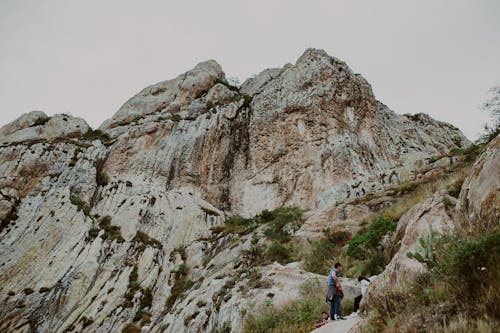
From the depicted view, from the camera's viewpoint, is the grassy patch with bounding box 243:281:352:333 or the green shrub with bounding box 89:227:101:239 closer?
the grassy patch with bounding box 243:281:352:333

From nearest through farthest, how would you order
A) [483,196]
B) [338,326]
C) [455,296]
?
[455,296] → [483,196] → [338,326]

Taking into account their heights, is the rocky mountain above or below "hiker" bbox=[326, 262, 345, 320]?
above

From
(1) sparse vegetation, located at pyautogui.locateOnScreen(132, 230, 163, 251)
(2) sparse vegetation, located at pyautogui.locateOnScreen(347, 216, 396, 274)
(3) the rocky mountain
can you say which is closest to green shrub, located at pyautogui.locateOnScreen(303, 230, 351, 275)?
(3) the rocky mountain

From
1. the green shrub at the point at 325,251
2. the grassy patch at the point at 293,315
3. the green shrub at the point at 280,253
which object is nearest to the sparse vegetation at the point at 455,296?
the grassy patch at the point at 293,315

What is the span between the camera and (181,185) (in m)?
38.2

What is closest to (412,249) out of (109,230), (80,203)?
(109,230)

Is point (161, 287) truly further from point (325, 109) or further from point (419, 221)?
point (325, 109)

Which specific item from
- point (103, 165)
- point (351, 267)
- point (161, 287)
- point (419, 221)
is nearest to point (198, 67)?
point (103, 165)

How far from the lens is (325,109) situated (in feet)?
130

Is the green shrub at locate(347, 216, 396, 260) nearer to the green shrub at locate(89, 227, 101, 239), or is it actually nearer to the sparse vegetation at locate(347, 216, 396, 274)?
the sparse vegetation at locate(347, 216, 396, 274)

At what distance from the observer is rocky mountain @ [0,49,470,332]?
76.4 feet

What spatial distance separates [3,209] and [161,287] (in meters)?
18.5

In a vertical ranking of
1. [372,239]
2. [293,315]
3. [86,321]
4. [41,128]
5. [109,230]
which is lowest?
[86,321]

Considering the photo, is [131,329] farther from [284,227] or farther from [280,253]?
[284,227]
